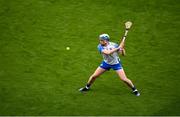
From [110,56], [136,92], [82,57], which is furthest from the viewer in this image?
[82,57]

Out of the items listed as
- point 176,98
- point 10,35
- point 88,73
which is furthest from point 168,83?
point 10,35

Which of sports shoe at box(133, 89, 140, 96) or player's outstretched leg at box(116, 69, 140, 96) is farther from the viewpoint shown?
sports shoe at box(133, 89, 140, 96)

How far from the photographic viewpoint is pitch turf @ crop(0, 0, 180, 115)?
49.8 ft

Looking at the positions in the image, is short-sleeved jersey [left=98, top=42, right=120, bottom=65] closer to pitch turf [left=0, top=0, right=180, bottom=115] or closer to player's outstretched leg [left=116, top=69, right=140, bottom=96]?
player's outstretched leg [left=116, top=69, right=140, bottom=96]

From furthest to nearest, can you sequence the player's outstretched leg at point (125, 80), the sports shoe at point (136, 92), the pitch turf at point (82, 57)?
the sports shoe at point (136, 92) → the player's outstretched leg at point (125, 80) → the pitch turf at point (82, 57)

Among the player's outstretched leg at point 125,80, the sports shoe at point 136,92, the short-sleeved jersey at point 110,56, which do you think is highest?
the short-sleeved jersey at point 110,56

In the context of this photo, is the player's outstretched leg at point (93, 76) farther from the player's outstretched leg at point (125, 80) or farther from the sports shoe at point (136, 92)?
the sports shoe at point (136, 92)

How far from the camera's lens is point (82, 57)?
18406 mm

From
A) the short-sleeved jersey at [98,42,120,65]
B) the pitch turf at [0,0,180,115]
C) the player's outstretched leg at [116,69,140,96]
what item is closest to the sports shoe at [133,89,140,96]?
the player's outstretched leg at [116,69,140,96]

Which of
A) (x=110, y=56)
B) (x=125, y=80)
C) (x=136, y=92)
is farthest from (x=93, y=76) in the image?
(x=136, y=92)

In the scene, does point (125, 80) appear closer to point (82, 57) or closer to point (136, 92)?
point (136, 92)

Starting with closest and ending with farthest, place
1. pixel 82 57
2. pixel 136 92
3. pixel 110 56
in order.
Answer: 1. pixel 110 56
2. pixel 136 92
3. pixel 82 57

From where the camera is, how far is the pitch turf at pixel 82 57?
15188 mm

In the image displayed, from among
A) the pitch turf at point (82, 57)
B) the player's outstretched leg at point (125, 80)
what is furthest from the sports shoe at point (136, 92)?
the pitch turf at point (82, 57)
